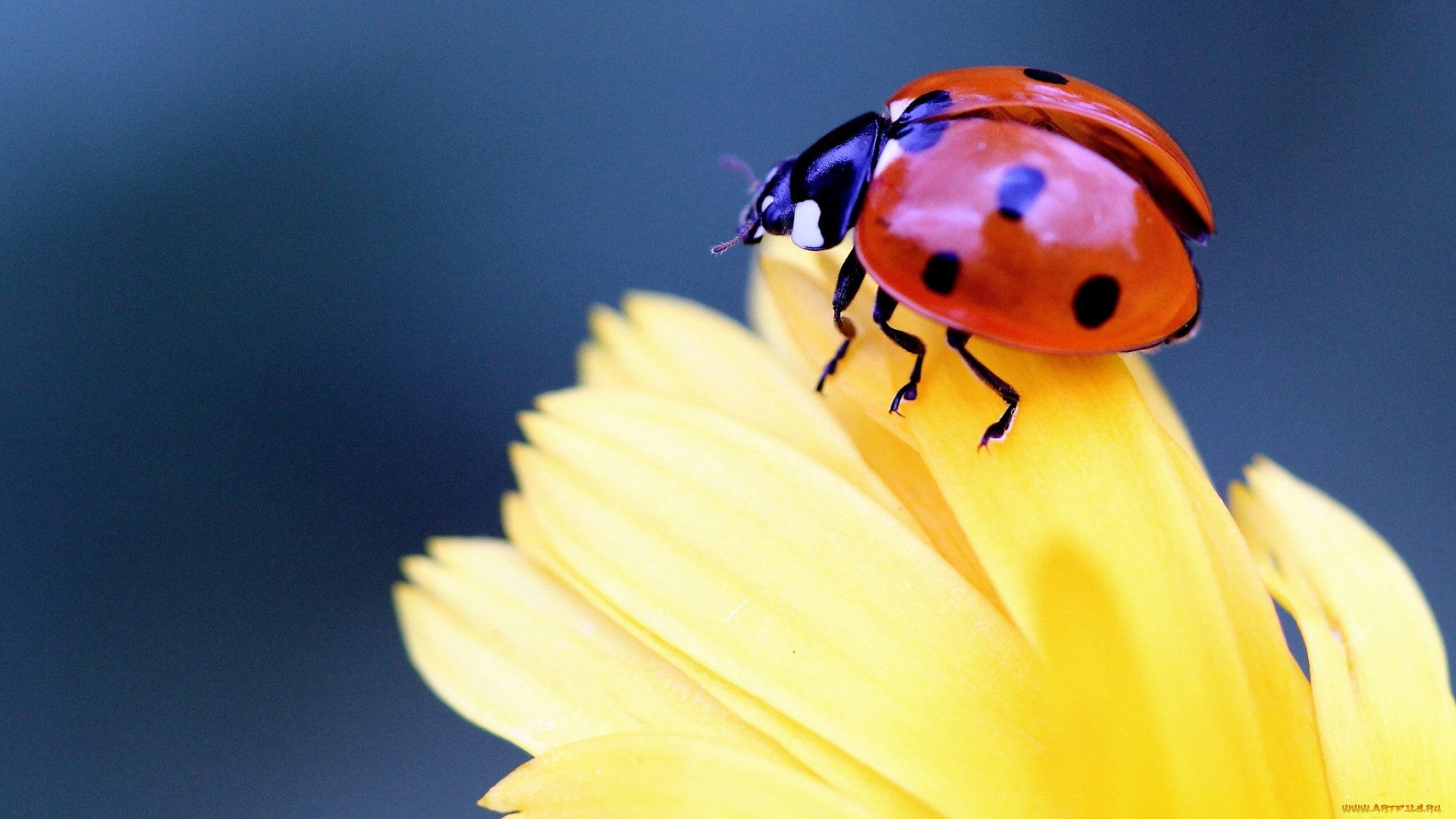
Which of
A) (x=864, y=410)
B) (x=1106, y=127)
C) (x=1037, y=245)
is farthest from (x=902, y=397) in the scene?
(x=1106, y=127)

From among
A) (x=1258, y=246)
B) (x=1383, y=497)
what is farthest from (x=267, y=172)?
(x=1383, y=497)

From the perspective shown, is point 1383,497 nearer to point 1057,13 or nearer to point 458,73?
point 1057,13

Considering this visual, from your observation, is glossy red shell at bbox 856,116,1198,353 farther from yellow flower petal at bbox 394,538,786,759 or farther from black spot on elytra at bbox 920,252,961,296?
yellow flower petal at bbox 394,538,786,759

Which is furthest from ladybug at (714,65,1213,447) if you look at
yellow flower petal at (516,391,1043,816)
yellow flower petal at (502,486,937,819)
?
yellow flower petal at (502,486,937,819)

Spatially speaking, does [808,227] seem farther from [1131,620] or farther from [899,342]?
[1131,620]

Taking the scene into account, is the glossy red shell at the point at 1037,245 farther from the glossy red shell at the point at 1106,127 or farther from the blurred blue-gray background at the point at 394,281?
the blurred blue-gray background at the point at 394,281

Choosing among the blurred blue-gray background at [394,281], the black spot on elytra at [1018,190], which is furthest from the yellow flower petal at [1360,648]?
the blurred blue-gray background at [394,281]

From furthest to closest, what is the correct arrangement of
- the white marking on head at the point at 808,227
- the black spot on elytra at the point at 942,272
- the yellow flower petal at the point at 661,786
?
the white marking on head at the point at 808,227 → the black spot on elytra at the point at 942,272 → the yellow flower petal at the point at 661,786
